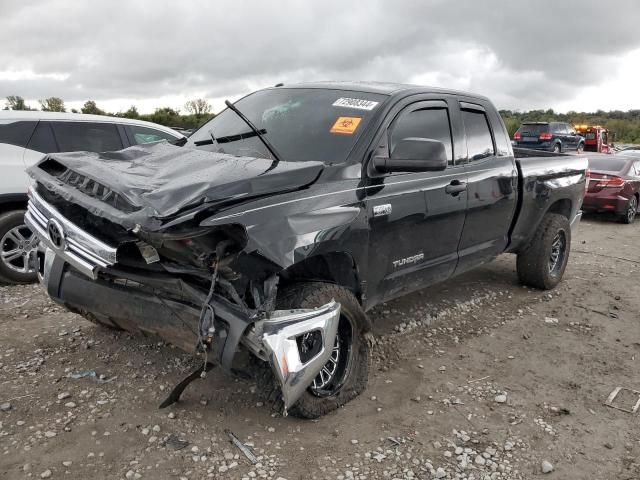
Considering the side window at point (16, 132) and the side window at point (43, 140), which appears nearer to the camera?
the side window at point (16, 132)

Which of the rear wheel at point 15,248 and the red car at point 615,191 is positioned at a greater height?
the rear wheel at point 15,248

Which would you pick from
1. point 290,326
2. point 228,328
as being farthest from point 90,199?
point 290,326

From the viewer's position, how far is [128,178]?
9.35ft

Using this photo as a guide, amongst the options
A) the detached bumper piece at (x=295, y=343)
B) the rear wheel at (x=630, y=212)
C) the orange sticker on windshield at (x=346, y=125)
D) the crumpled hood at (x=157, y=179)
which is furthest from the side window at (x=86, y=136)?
the rear wheel at (x=630, y=212)

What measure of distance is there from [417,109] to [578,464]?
2437 mm

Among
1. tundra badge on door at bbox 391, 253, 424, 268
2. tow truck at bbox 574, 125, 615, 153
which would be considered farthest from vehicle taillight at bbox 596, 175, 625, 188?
tow truck at bbox 574, 125, 615, 153

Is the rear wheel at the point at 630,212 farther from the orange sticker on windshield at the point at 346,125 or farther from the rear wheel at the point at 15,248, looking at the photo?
the rear wheel at the point at 15,248

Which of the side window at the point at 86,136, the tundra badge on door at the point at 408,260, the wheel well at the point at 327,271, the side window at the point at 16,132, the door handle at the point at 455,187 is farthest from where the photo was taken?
the side window at the point at 86,136

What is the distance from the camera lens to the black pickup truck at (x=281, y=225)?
2.64m

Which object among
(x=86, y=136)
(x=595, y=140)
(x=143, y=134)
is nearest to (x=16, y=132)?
(x=86, y=136)

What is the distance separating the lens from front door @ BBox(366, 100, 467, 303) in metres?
3.53

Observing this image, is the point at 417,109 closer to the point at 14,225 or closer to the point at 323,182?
the point at 323,182

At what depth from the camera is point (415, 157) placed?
3383 mm

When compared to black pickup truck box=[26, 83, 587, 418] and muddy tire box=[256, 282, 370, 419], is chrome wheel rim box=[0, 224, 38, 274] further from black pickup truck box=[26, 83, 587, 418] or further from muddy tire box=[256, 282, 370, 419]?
muddy tire box=[256, 282, 370, 419]
